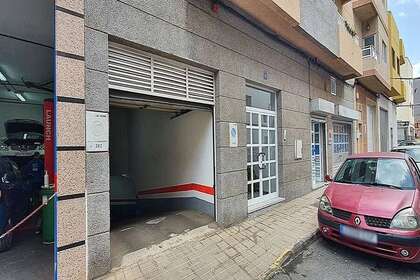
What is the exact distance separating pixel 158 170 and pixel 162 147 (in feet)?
2.80

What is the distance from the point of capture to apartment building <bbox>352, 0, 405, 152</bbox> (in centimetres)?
1325

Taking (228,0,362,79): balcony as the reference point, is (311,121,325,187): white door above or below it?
below

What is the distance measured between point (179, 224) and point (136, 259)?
1.43 meters

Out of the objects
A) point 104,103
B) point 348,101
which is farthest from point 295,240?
point 348,101

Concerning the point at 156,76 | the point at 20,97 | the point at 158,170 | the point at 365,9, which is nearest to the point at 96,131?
the point at 156,76

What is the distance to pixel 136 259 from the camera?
3.77 meters

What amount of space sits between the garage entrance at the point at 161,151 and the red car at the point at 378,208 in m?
2.41

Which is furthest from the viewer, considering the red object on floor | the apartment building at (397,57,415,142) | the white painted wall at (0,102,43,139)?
the apartment building at (397,57,415,142)

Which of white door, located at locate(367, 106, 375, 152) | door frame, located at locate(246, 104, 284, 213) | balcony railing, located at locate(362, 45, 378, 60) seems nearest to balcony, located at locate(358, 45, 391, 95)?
balcony railing, located at locate(362, 45, 378, 60)

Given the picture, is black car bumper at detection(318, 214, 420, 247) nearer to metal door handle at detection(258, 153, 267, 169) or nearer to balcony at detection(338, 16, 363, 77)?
metal door handle at detection(258, 153, 267, 169)

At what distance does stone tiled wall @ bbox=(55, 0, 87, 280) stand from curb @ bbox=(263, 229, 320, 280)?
8.52 ft

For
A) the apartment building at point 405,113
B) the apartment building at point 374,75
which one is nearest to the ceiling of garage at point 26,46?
the apartment building at point 374,75

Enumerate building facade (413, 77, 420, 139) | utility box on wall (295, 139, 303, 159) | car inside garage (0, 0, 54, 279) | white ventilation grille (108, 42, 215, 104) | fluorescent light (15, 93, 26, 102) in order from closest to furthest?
white ventilation grille (108, 42, 215, 104) < car inside garage (0, 0, 54, 279) < utility box on wall (295, 139, 303, 159) < fluorescent light (15, 93, 26, 102) < building facade (413, 77, 420, 139)

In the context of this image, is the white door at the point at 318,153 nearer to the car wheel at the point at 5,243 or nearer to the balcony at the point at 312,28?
the balcony at the point at 312,28
